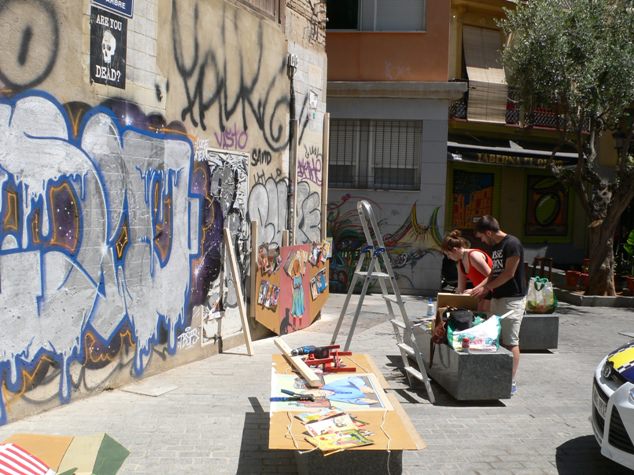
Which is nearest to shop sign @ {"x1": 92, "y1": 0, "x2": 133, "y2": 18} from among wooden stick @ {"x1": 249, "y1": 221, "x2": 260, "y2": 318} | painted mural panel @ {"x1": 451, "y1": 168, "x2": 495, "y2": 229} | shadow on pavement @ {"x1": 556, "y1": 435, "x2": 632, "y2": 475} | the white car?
wooden stick @ {"x1": 249, "y1": 221, "x2": 260, "y2": 318}

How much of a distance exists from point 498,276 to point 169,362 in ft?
12.1

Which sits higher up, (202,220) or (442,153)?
(442,153)

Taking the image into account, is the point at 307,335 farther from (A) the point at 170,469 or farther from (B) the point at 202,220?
(A) the point at 170,469

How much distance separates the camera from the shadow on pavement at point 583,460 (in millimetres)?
5454

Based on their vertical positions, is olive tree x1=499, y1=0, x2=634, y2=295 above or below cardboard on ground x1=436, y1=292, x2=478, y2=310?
above

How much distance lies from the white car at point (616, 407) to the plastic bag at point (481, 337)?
1542 millimetres

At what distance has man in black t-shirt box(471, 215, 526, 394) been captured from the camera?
7.29m

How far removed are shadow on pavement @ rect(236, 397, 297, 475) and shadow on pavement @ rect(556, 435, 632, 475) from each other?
81.2 inches

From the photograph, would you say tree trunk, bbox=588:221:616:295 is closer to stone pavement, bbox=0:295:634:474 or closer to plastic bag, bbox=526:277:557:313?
plastic bag, bbox=526:277:557:313

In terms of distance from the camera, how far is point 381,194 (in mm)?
15906

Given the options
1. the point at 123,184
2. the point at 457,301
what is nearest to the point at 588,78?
the point at 457,301

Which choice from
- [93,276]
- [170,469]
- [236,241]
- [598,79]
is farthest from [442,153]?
[170,469]

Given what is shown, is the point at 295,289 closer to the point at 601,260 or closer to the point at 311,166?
the point at 311,166

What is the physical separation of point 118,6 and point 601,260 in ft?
38.4
